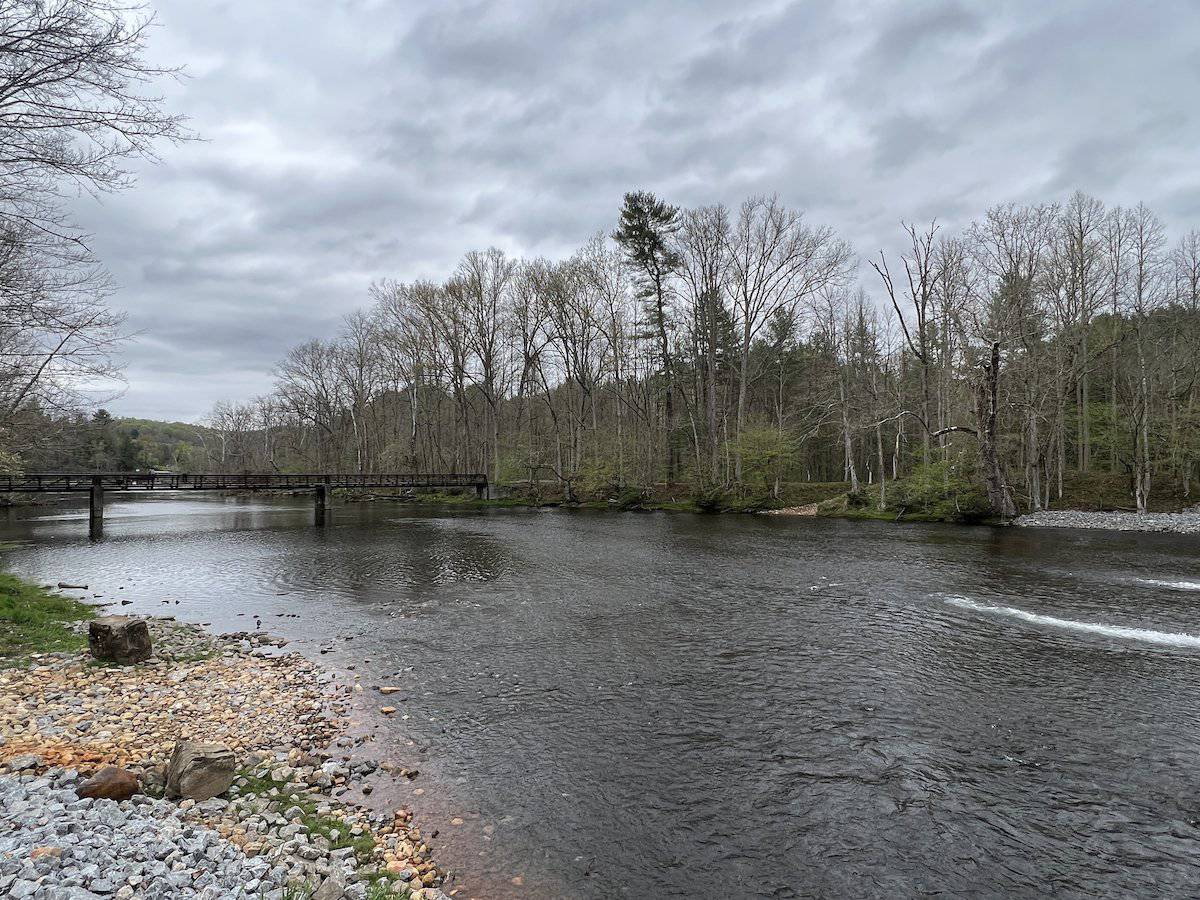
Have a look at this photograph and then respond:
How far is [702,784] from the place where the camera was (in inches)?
220

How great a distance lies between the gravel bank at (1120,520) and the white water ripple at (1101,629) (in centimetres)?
1705

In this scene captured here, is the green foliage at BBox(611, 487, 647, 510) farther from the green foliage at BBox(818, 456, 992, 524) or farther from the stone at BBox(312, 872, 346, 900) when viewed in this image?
the stone at BBox(312, 872, 346, 900)

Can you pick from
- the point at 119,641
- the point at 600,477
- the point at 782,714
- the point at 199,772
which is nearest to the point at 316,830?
the point at 199,772

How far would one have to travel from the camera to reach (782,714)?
23.4ft

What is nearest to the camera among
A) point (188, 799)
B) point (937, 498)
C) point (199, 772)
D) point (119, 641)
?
point (188, 799)

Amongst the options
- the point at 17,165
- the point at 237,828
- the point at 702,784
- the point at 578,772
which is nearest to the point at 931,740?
the point at 702,784

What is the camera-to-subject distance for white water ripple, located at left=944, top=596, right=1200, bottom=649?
962 centimetres

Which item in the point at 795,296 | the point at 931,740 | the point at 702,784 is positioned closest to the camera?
the point at 702,784

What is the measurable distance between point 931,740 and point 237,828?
22.1ft

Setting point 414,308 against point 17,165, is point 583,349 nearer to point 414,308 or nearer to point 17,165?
point 414,308

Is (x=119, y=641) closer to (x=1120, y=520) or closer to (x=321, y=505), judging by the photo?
(x=321, y=505)

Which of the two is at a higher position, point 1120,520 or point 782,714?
point 1120,520

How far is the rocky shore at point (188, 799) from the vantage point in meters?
3.62

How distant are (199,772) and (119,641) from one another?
5.10 meters
